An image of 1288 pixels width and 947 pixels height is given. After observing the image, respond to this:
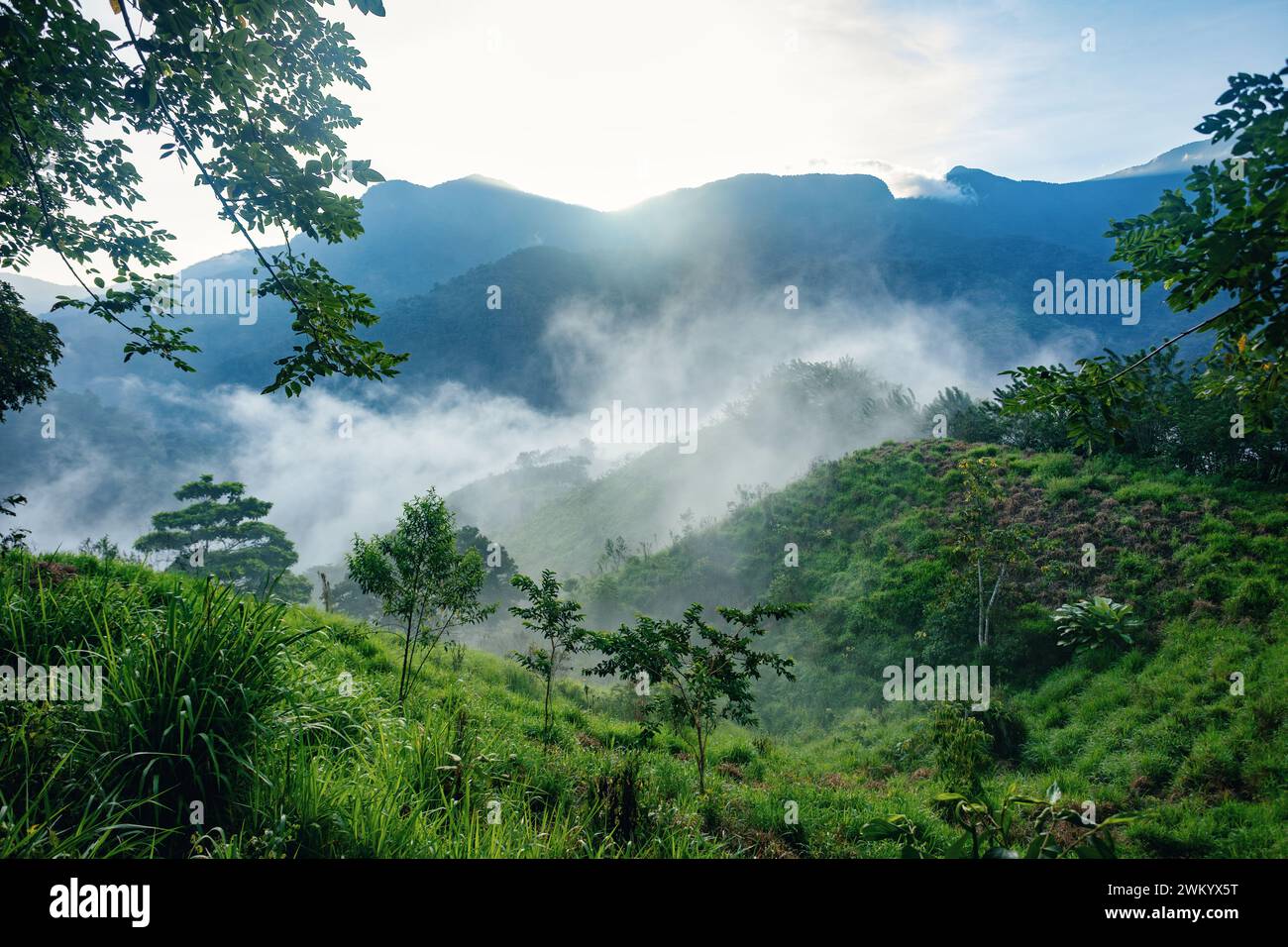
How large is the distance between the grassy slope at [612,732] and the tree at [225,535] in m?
34.0

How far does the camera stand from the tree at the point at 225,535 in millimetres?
35406

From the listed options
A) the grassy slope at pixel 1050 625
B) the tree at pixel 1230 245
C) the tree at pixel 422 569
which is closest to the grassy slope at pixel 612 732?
the grassy slope at pixel 1050 625

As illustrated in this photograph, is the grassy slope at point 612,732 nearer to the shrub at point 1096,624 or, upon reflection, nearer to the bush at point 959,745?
the bush at point 959,745

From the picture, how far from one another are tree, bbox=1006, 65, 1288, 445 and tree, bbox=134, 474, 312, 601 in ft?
137

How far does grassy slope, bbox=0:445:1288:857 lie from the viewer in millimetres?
3068

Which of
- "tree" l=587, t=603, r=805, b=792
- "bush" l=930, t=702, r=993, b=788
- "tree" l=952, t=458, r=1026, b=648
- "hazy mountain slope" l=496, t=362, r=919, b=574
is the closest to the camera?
"tree" l=587, t=603, r=805, b=792

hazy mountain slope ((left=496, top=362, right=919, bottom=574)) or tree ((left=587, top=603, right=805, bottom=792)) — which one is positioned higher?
hazy mountain slope ((left=496, top=362, right=919, bottom=574))

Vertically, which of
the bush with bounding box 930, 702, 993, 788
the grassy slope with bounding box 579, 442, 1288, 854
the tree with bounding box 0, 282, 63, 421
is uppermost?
the tree with bounding box 0, 282, 63, 421

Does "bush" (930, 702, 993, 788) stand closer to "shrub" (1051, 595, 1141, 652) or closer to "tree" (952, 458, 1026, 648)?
"tree" (952, 458, 1026, 648)
